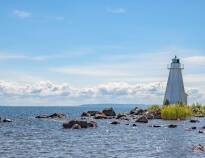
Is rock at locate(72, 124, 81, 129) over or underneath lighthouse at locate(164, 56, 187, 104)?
underneath

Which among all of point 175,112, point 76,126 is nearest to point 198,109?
point 175,112

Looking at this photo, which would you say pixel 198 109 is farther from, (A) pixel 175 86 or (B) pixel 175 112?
(B) pixel 175 112

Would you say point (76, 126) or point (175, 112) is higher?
point (175, 112)

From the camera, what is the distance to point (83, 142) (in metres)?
53.7

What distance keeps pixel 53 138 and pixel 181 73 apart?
67.6 meters

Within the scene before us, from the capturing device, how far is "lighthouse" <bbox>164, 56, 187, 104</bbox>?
383 feet

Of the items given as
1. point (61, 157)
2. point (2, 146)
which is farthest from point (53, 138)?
point (61, 157)

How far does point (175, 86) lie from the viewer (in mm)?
118062

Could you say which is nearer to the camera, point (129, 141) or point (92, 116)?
point (129, 141)

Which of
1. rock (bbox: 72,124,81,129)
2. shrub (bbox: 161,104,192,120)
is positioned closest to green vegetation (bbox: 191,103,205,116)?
shrub (bbox: 161,104,192,120)

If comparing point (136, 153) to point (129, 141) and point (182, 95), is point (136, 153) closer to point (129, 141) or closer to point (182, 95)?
point (129, 141)

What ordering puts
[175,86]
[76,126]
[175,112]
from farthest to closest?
1. [175,86]
2. [175,112]
3. [76,126]

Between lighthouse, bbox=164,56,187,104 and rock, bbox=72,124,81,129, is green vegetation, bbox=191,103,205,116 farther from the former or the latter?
rock, bbox=72,124,81,129

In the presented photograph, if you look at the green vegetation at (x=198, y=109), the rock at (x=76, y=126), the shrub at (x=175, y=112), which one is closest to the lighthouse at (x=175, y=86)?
the green vegetation at (x=198, y=109)
